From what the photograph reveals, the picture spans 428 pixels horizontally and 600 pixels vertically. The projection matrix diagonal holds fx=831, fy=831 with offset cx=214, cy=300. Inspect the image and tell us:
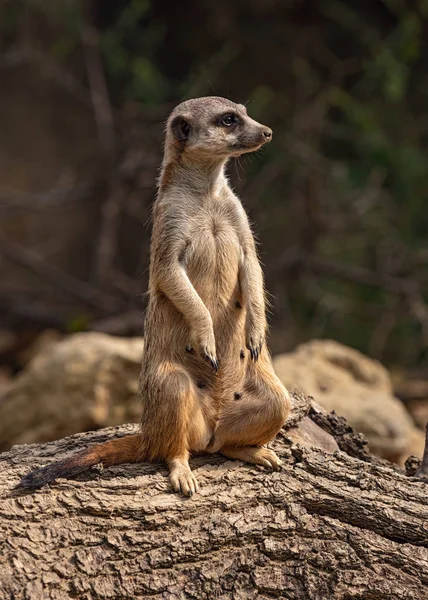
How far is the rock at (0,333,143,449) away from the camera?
17.6ft

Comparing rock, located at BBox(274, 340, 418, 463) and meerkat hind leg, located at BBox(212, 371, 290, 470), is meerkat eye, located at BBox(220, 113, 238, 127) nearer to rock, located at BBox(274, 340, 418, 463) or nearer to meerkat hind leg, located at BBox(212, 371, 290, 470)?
meerkat hind leg, located at BBox(212, 371, 290, 470)

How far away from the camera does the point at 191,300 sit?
9.84 feet

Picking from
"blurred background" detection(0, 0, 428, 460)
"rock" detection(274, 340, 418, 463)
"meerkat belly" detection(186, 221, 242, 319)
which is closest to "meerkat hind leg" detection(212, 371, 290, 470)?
"meerkat belly" detection(186, 221, 242, 319)

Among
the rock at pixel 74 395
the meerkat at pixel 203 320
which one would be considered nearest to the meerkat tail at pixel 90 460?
the meerkat at pixel 203 320

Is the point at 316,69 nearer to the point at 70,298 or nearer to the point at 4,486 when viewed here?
the point at 70,298

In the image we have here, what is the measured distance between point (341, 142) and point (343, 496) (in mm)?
6311

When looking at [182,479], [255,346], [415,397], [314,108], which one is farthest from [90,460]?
[314,108]

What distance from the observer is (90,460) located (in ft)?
9.25

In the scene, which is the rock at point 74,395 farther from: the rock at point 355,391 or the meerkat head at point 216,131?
the meerkat head at point 216,131

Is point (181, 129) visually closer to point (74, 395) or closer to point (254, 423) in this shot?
point (254, 423)

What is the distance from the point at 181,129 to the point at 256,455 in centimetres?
125

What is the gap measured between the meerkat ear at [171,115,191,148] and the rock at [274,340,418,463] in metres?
2.55

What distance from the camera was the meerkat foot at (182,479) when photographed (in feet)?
9.06

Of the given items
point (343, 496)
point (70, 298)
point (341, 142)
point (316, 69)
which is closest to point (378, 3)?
point (316, 69)
